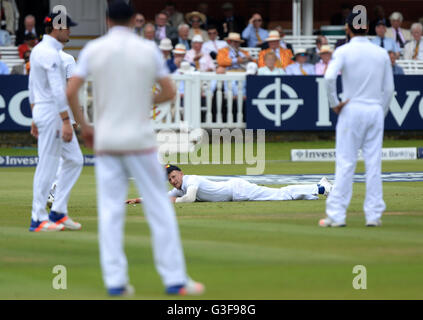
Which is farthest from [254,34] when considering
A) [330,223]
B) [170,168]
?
[330,223]

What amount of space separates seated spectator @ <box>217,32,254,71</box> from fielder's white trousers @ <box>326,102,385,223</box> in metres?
13.8

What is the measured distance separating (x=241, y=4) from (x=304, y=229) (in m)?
22.0

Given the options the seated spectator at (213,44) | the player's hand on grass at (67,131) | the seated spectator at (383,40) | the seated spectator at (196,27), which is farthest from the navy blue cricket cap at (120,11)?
the seated spectator at (383,40)

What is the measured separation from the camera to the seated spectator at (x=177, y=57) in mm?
23828

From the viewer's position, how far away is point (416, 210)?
12570mm

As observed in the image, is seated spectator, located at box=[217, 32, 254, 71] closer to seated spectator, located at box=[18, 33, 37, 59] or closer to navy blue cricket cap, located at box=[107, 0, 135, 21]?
seated spectator, located at box=[18, 33, 37, 59]

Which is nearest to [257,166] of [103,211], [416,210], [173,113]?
[173,113]

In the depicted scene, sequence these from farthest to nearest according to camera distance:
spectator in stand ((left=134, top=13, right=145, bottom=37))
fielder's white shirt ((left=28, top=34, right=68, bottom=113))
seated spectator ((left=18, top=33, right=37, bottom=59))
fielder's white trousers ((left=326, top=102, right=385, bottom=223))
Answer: spectator in stand ((left=134, top=13, right=145, bottom=37))
seated spectator ((left=18, top=33, right=37, bottom=59))
fielder's white trousers ((left=326, top=102, right=385, bottom=223))
fielder's white shirt ((left=28, top=34, right=68, bottom=113))

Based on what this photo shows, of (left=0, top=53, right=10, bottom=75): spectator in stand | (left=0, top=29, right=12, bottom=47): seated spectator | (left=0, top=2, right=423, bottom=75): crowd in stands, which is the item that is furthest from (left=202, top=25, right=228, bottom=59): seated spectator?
(left=0, top=29, right=12, bottom=47): seated spectator

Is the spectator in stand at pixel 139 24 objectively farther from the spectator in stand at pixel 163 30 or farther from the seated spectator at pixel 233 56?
the seated spectator at pixel 233 56

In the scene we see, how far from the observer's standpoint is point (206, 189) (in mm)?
13672

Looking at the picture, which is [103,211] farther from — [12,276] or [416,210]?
[416,210]

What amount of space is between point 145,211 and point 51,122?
3.73 m

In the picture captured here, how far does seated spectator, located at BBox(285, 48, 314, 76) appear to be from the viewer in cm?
2431
